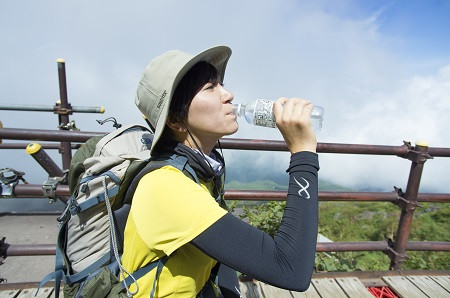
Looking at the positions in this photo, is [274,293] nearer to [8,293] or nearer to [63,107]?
[8,293]

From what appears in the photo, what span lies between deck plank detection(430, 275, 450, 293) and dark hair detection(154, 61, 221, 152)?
2.69 m

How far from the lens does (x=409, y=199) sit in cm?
255

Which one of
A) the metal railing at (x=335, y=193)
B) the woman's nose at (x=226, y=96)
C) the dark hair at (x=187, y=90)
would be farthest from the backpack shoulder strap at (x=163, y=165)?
the metal railing at (x=335, y=193)

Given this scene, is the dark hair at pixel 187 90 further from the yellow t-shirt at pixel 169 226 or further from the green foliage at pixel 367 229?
the green foliage at pixel 367 229

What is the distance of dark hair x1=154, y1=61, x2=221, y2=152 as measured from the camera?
1.26 metres

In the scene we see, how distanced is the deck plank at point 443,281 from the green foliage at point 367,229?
0.83ft

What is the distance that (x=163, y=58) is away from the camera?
125 cm

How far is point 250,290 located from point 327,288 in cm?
62

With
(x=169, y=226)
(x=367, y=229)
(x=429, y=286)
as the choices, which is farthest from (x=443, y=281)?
(x=367, y=229)

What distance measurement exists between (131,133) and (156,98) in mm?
304

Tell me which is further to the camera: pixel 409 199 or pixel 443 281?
pixel 443 281

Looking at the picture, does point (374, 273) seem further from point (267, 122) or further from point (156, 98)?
point (156, 98)

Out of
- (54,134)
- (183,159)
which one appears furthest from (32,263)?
(183,159)

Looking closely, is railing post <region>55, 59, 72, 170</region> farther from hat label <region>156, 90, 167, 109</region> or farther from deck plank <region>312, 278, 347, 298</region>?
hat label <region>156, 90, 167, 109</region>
